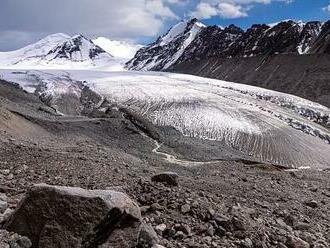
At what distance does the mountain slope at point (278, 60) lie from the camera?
118 metres

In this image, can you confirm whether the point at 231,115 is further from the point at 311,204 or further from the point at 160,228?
the point at 160,228

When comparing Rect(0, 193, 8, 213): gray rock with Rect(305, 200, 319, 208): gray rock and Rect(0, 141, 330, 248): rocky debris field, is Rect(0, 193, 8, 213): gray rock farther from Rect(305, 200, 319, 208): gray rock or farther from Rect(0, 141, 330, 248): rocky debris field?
Rect(305, 200, 319, 208): gray rock

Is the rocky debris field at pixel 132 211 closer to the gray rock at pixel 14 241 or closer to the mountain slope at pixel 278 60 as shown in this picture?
the gray rock at pixel 14 241

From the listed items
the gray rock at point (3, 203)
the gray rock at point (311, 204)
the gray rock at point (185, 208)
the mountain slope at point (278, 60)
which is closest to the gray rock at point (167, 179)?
the gray rock at point (185, 208)

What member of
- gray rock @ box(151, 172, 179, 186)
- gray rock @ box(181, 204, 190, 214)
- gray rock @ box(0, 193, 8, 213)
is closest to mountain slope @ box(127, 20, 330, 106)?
gray rock @ box(151, 172, 179, 186)

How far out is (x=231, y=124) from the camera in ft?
172

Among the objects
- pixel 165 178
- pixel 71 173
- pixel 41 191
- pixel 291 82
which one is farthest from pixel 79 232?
pixel 291 82

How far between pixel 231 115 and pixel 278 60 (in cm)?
8809

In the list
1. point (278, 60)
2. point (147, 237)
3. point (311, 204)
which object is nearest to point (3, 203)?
point (147, 237)

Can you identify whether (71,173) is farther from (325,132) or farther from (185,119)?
(325,132)

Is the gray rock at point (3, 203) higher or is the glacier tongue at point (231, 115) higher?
the gray rock at point (3, 203)

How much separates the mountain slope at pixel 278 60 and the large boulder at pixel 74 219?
100 meters

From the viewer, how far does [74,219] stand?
293 inches

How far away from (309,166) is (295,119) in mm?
16171
